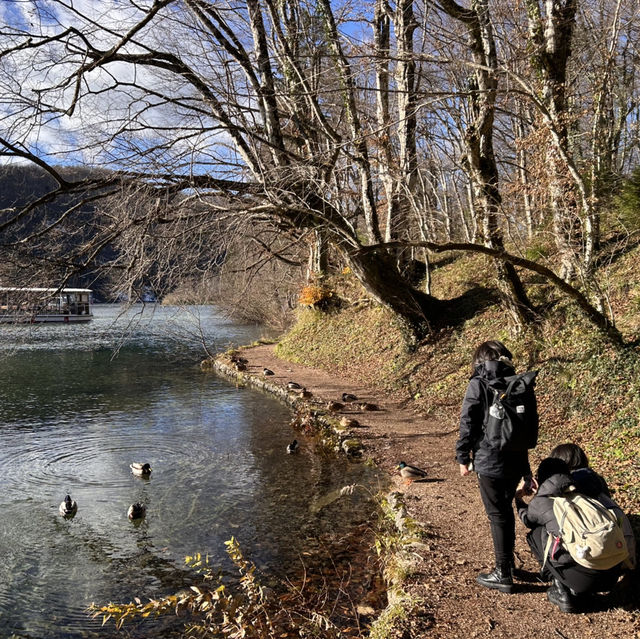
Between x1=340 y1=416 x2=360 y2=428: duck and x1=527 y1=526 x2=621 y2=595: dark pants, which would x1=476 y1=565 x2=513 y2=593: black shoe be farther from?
x1=340 y1=416 x2=360 y2=428: duck

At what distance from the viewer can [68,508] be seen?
23.6 feet

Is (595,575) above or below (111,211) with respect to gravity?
below

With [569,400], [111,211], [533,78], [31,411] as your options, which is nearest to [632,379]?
[569,400]

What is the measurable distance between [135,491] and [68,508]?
3.59 feet

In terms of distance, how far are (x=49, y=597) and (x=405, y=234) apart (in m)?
14.0

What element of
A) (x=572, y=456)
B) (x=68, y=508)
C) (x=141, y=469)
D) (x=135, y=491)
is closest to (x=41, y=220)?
(x=141, y=469)

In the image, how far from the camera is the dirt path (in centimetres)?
347

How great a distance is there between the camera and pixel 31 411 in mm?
13531

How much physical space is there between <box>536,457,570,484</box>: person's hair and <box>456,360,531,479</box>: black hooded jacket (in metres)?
0.10

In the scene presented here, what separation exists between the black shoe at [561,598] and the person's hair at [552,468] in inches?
26.6

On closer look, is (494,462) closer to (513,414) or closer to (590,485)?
(513,414)

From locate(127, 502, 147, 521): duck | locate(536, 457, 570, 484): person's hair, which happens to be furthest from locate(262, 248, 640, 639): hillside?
locate(127, 502, 147, 521): duck

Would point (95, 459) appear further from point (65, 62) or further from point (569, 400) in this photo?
point (569, 400)

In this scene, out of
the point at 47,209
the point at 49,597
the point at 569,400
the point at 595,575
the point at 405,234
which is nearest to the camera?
the point at 595,575
